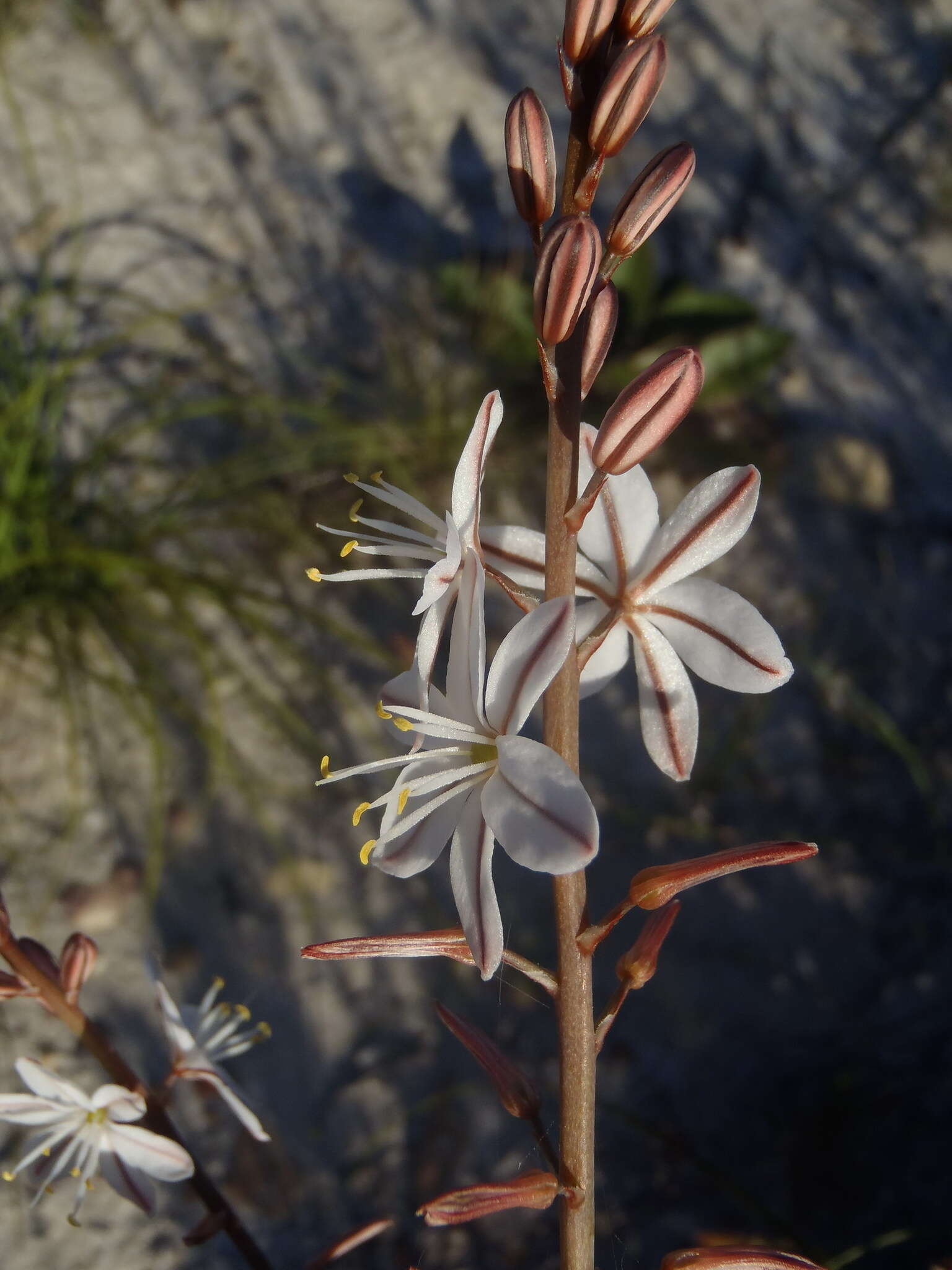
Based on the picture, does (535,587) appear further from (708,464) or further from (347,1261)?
(708,464)

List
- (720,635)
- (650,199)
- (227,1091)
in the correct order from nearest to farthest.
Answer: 1. (650,199)
2. (720,635)
3. (227,1091)

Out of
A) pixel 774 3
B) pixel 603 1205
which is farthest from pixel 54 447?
pixel 774 3

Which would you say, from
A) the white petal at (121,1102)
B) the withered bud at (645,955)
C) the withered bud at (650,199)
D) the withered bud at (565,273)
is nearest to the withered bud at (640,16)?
the withered bud at (650,199)

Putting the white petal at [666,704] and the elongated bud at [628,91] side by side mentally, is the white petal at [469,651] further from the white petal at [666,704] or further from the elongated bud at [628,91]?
the elongated bud at [628,91]

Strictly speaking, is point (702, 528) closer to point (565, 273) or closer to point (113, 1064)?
point (565, 273)

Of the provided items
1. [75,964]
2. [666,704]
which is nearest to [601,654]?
[666,704]
